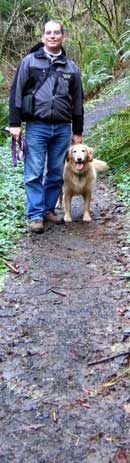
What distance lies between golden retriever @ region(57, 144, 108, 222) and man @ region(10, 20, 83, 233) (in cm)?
11

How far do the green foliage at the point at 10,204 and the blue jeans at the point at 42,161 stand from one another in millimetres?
224

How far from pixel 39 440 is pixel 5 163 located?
695 cm

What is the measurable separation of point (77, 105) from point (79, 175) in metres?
0.75

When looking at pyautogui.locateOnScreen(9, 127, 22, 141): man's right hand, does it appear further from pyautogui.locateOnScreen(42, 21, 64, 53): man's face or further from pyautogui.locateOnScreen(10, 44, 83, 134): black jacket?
pyautogui.locateOnScreen(42, 21, 64, 53): man's face

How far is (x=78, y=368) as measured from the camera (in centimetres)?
362

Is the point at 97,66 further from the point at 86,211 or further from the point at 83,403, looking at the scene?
the point at 83,403

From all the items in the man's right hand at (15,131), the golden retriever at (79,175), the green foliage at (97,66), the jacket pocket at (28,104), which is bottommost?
the green foliage at (97,66)

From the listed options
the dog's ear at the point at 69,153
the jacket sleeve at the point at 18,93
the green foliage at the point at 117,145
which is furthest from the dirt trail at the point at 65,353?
the green foliage at the point at 117,145

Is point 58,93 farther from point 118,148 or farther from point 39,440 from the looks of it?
point 39,440

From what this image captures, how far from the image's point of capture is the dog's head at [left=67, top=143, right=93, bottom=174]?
6.47m

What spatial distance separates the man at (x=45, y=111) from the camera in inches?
237

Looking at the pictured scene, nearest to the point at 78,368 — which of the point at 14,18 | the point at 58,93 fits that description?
the point at 58,93

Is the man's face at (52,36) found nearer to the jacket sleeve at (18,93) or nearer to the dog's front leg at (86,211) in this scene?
the jacket sleeve at (18,93)

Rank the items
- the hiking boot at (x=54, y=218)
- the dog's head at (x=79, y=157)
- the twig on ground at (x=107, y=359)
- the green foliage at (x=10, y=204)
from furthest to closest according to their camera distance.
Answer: the hiking boot at (x=54, y=218) < the dog's head at (x=79, y=157) < the green foliage at (x=10, y=204) < the twig on ground at (x=107, y=359)
